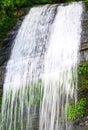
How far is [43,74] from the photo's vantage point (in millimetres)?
9211

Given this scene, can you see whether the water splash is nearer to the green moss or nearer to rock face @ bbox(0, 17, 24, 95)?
the green moss

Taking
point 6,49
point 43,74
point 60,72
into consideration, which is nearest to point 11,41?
point 6,49

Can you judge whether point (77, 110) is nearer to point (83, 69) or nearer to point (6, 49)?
point (83, 69)

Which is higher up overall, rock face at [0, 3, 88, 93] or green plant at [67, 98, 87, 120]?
rock face at [0, 3, 88, 93]

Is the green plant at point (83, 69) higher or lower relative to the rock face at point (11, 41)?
lower

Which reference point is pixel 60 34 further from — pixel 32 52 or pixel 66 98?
pixel 66 98

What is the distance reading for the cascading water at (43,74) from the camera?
28.4ft

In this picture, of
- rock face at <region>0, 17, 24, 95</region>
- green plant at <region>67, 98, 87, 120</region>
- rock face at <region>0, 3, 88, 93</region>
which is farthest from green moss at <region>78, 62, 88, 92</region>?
rock face at <region>0, 17, 24, 95</region>

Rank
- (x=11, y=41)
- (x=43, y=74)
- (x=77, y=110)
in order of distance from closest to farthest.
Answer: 1. (x=77, y=110)
2. (x=43, y=74)
3. (x=11, y=41)

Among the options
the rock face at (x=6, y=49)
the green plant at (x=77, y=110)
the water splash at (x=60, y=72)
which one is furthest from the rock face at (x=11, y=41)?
the green plant at (x=77, y=110)

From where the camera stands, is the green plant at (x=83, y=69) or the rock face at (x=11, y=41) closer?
the green plant at (x=83, y=69)

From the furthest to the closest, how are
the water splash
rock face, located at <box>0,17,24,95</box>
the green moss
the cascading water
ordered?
rock face, located at <box>0,17,24,95</box> → the green moss → the cascading water → the water splash

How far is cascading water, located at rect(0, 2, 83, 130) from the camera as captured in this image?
8656mm

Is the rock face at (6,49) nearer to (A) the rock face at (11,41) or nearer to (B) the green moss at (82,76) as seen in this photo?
→ (A) the rock face at (11,41)
